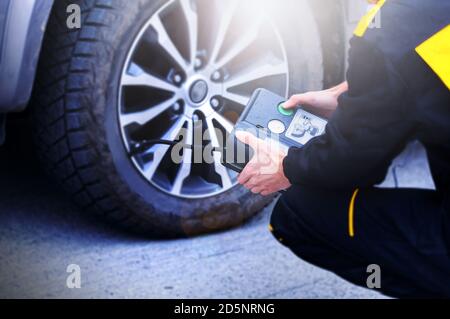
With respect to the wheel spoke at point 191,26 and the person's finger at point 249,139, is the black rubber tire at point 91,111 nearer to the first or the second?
the wheel spoke at point 191,26

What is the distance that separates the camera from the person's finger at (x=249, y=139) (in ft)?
5.34

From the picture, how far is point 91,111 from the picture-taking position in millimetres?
2158

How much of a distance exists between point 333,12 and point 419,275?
128cm

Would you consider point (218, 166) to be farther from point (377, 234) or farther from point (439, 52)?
point (439, 52)

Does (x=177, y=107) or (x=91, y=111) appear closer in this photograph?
(x=91, y=111)

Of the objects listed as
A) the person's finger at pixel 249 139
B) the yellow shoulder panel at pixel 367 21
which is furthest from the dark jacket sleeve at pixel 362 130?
the person's finger at pixel 249 139

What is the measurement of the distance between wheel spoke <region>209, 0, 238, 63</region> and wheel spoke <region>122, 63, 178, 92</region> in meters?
0.17

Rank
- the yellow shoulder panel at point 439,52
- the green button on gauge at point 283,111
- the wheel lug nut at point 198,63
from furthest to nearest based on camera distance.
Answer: the wheel lug nut at point 198,63, the green button on gauge at point 283,111, the yellow shoulder panel at point 439,52

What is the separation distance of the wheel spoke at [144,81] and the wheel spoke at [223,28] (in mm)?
173

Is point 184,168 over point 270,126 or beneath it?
beneath

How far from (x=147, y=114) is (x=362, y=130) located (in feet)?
3.45

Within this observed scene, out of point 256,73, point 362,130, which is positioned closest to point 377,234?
point 362,130

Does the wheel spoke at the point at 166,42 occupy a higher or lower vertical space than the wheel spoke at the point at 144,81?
higher
